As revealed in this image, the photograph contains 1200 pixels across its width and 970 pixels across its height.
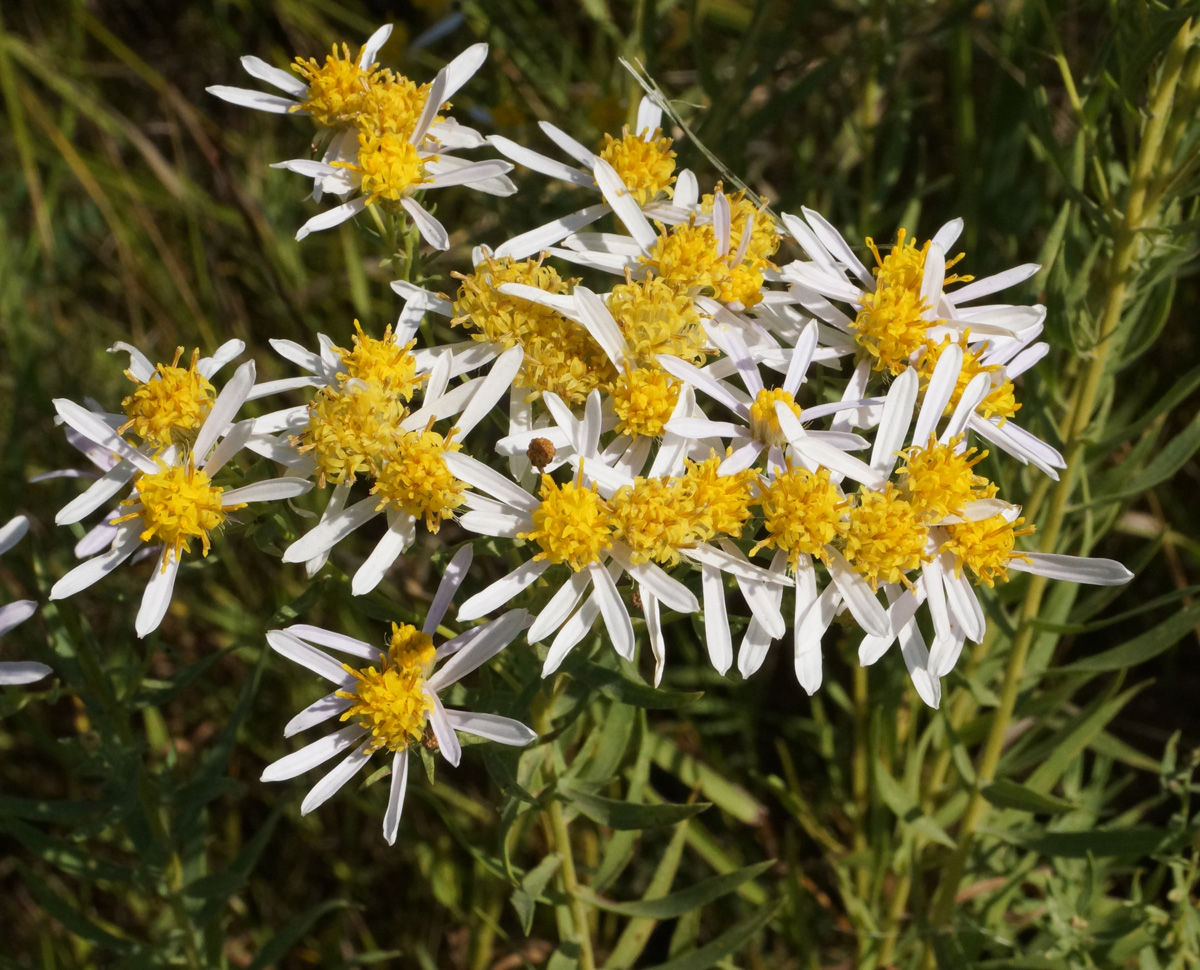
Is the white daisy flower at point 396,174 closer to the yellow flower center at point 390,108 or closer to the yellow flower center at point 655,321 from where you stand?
the yellow flower center at point 390,108

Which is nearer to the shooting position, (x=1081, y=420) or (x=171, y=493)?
(x=171, y=493)

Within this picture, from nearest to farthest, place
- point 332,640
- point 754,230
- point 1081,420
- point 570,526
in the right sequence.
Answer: point 570,526, point 332,640, point 754,230, point 1081,420

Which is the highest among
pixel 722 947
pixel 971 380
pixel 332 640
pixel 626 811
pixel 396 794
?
pixel 971 380

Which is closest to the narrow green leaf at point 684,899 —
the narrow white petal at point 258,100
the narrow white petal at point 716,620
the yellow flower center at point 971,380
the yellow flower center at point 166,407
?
the narrow white petal at point 716,620

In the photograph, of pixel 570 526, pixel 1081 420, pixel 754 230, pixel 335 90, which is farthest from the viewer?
pixel 1081 420

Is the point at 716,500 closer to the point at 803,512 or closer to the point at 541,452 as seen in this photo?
the point at 803,512

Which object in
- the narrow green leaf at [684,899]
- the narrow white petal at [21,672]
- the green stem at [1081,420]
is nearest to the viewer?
the narrow white petal at [21,672]

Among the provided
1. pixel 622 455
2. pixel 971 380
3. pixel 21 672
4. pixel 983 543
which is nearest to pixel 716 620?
pixel 622 455
